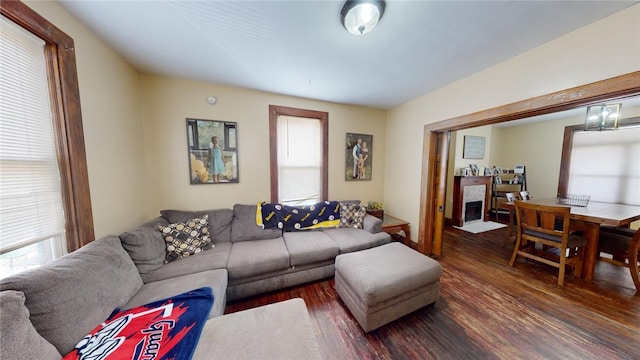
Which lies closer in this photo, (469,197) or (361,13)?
(361,13)

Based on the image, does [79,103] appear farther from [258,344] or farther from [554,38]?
[554,38]

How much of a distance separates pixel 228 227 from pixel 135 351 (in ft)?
5.11

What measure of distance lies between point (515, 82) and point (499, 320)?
2.25 metres

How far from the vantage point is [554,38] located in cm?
156

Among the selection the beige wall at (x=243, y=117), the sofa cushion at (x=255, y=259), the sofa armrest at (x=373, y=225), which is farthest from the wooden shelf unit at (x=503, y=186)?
the sofa cushion at (x=255, y=259)

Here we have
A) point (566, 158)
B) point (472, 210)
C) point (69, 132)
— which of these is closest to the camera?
point (69, 132)

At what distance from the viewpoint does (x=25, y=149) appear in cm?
112

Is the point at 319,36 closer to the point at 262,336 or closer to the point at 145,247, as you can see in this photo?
the point at 262,336

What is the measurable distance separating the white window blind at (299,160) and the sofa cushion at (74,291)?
191 cm

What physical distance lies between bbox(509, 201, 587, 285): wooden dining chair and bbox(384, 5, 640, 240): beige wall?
51.7 inches

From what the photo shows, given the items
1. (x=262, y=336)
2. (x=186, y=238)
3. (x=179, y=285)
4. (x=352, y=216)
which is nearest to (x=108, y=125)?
(x=186, y=238)

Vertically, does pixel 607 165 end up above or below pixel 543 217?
above

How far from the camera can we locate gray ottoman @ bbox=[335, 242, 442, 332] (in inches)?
59.2

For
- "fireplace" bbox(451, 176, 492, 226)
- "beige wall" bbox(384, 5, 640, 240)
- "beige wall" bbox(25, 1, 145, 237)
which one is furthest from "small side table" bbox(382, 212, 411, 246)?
"beige wall" bbox(25, 1, 145, 237)
